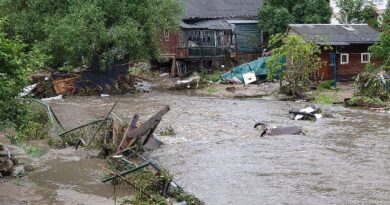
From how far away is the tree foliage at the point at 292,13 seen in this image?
38.4 metres

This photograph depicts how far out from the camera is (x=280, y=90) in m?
28.6

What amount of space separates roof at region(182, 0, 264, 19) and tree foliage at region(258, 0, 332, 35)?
4.39 metres

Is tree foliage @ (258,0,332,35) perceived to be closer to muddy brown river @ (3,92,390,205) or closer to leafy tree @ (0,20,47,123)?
muddy brown river @ (3,92,390,205)

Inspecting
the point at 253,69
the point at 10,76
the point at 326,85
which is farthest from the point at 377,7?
the point at 10,76

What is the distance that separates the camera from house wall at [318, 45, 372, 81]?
32.9 m

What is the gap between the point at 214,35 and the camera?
1596 inches

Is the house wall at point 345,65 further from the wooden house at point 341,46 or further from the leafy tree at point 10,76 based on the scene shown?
the leafy tree at point 10,76

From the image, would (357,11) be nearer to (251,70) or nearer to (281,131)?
(251,70)

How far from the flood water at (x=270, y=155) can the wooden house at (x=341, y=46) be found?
8802mm

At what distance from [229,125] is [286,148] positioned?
4438 millimetres

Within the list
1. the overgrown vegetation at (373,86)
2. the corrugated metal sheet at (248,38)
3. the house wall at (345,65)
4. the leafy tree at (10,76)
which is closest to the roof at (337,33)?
the house wall at (345,65)

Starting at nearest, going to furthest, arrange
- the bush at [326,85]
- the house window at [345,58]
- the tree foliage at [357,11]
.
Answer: the bush at [326,85]
the house window at [345,58]
the tree foliage at [357,11]

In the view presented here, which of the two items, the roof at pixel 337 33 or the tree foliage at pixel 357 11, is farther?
the tree foliage at pixel 357 11

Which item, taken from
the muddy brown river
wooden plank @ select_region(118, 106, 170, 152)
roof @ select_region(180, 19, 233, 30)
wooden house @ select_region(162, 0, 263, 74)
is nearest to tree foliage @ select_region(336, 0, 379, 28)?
wooden house @ select_region(162, 0, 263, 74)
